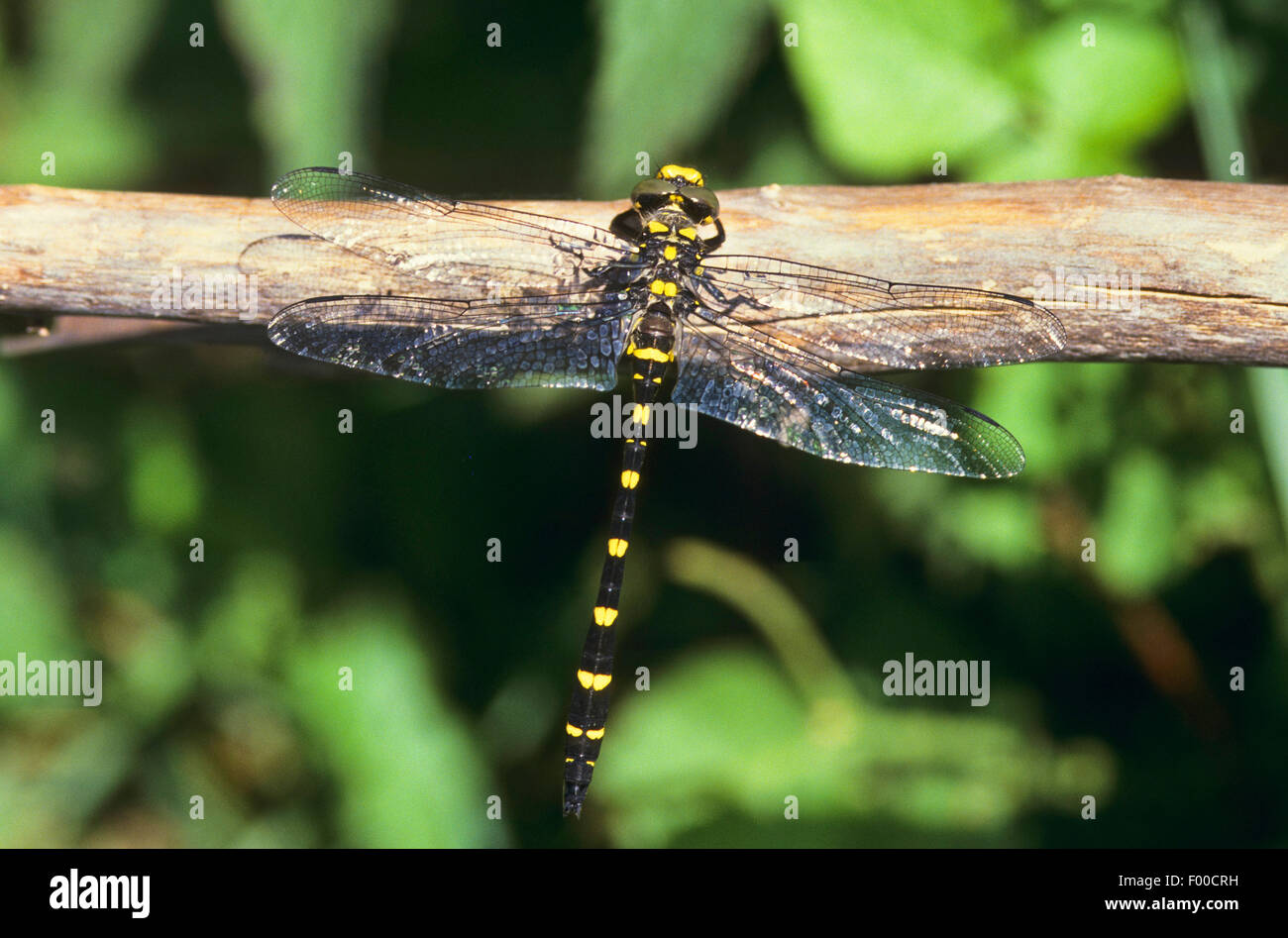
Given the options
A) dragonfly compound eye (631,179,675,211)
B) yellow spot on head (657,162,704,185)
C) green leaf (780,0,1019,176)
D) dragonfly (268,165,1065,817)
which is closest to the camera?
dragonfly (268,165,1065,817)

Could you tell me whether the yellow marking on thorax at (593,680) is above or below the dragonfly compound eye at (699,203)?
below

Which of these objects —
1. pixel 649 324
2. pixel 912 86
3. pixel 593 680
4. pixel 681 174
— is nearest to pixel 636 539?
pixel 593 680

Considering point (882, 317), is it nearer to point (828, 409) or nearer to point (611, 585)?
point (828, 409)

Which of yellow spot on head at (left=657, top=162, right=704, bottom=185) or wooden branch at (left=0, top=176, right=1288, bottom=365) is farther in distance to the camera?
yellow spot on head at (left=657, top=162, right=704, bottom=185)

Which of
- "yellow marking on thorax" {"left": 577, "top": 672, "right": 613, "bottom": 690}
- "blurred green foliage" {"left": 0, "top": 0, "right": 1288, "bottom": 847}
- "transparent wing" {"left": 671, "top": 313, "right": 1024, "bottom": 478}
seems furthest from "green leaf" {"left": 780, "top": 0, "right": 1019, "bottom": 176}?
"yellow marking on thorax" {"left": 577, "top": 672, "right": 613, "bottom": 690}

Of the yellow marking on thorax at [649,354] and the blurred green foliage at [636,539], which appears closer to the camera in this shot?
the yellow marking on thorax at [649,354]

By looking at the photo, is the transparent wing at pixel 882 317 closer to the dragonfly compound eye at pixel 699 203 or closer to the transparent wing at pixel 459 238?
the dragonfly compound eye at pixel 699 203

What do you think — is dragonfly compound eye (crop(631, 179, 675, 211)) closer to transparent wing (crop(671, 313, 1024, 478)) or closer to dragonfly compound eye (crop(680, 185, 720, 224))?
dragonfly compound eye (crop(680, 185, 720, 224))

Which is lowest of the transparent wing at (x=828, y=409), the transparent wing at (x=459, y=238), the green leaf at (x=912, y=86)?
the transparent wing at (x=828, y=409)

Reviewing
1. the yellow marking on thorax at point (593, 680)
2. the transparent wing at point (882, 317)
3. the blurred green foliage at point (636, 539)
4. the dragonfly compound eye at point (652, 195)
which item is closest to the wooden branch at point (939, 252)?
the transparent wing at point (882, 317)
